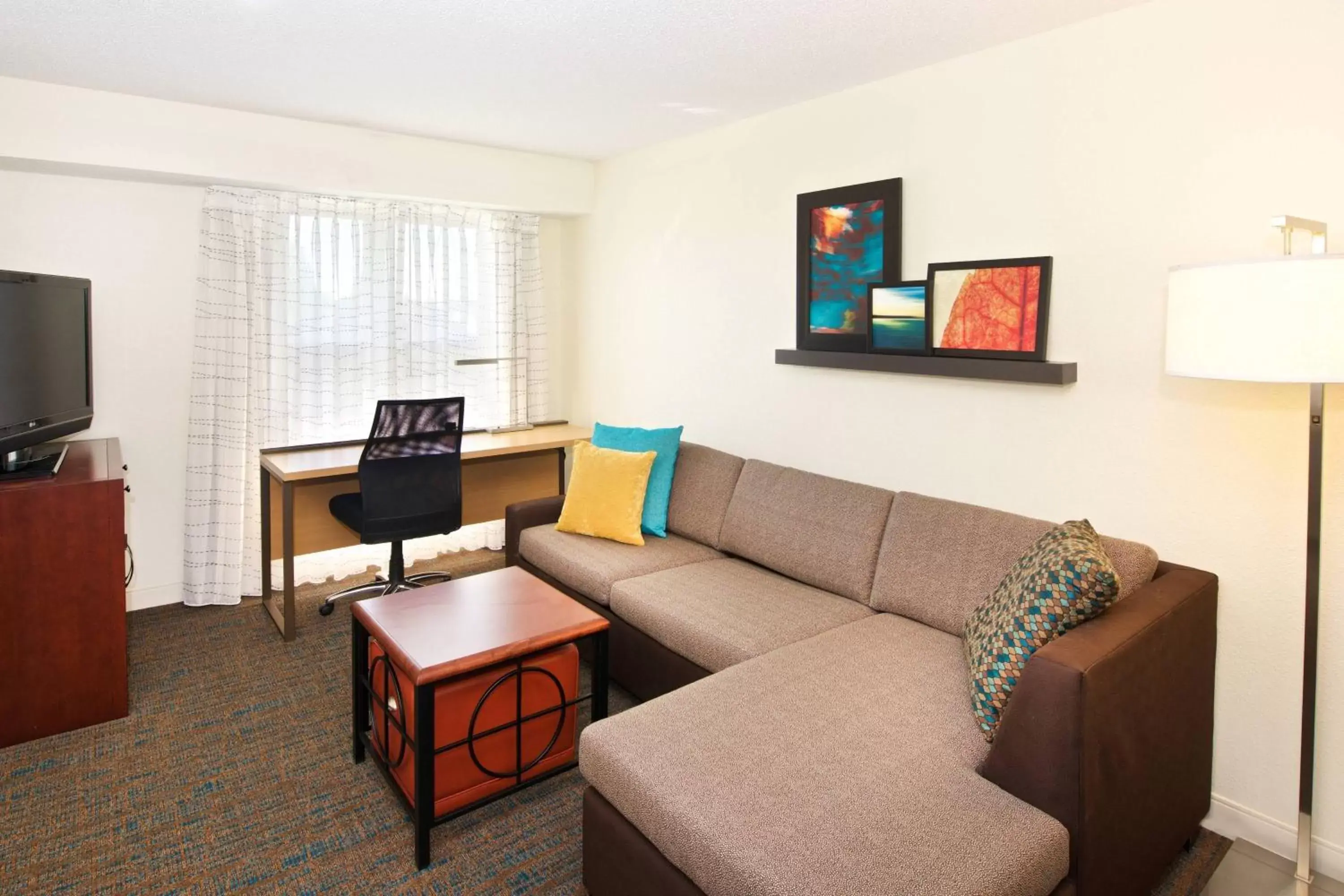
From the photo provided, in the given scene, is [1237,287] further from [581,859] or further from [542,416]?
[542,416]

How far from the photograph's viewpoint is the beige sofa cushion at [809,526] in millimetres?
2787

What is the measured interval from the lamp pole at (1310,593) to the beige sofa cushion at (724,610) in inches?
46.2

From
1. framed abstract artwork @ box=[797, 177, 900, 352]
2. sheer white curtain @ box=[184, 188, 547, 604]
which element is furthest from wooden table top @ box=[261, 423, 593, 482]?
framed abstract artwork @ box=[797, 177, 900, 352]

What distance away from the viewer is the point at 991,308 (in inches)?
105

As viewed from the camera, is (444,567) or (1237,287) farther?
(444,567)

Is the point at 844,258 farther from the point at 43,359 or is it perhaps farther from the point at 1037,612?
the point at 43,359

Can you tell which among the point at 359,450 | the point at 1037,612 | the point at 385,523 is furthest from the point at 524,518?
the point at 1037,612

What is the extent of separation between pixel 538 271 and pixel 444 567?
6.25 feet

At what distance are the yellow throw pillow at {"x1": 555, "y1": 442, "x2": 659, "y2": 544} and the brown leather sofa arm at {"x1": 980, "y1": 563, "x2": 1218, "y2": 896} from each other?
1.94 metres

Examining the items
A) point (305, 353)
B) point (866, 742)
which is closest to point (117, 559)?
point (305, 353)

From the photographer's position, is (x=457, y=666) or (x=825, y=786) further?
(x=457, y=666)

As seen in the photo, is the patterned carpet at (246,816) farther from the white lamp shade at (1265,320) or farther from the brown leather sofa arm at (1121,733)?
the white lamp shade at (1265,320)

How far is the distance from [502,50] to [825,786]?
2.53 m

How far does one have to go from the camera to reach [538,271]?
4887 mm
